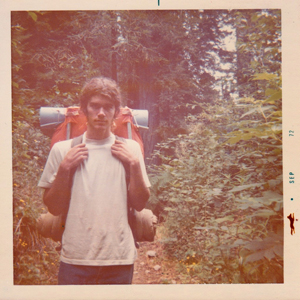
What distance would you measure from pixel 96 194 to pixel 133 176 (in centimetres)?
38

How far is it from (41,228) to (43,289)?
0.59 meters

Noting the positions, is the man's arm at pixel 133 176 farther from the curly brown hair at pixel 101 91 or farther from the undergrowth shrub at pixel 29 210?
the undergrowth shrub at pixel 29 210

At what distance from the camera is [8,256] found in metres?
3.03

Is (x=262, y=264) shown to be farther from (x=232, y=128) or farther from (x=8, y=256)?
(x=8, y=256)

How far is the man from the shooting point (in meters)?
2.87

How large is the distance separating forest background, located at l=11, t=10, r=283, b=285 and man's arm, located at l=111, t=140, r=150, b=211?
11 centimetres

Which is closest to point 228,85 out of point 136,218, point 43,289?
point 136,218

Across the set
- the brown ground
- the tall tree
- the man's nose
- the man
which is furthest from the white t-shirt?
the tall tree

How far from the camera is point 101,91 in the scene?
2.94m

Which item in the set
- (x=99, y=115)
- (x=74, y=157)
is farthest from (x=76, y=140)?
(x=99, y=115)

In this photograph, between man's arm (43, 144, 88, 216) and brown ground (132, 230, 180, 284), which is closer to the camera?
man's arm (43, 144, 88, 216)

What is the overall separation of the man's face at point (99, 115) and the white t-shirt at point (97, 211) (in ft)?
0.31

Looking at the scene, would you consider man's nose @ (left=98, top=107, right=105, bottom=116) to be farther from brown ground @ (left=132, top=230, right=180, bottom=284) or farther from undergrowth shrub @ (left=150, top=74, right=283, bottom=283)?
brown ground @ (left=132, top=230, right=180, bottom=284)

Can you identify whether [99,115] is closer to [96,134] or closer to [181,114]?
[96,134]
